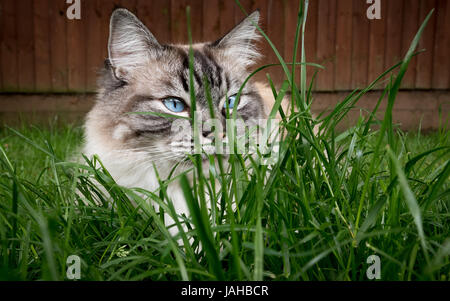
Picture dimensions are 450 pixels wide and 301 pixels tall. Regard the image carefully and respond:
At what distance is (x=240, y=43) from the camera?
2117 mm

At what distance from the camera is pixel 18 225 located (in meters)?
1.21

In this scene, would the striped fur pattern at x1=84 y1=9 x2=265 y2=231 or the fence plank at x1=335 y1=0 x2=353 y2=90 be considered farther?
the fence plank at x1=335 y1=0 x2=353 y2=90

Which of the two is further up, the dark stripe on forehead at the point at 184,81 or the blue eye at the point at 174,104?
the dark stripe on forehead at the point at 184,81

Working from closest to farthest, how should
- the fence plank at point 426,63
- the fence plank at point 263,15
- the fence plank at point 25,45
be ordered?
the fence plank at point 263,15
the fence plank at point 25,45
the fence plank at point 426,63

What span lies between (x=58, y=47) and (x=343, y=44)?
12.7ft

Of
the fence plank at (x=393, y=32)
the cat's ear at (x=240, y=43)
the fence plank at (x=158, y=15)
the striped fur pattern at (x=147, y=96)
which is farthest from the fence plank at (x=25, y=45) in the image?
the fence plank at (x=393, y=32)

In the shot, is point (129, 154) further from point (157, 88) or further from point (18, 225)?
point (18, 225)

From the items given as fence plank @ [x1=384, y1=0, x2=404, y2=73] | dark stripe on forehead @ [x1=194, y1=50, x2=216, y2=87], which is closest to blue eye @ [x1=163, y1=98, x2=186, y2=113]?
dark stripe on forehead @ [x1=194, y1=50, x2=216, y2=87]

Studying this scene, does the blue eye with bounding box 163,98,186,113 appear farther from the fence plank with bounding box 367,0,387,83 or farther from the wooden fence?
the fence plank with bounding box 367,0,387,83

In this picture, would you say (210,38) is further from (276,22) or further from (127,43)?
(127,43)

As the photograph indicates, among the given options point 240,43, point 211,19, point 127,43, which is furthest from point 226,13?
point 127,43

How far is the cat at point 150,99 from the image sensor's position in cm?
170

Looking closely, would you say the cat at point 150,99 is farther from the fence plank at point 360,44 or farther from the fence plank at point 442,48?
the fence plank at point 442,48

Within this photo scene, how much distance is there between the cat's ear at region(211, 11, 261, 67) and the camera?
202cm
